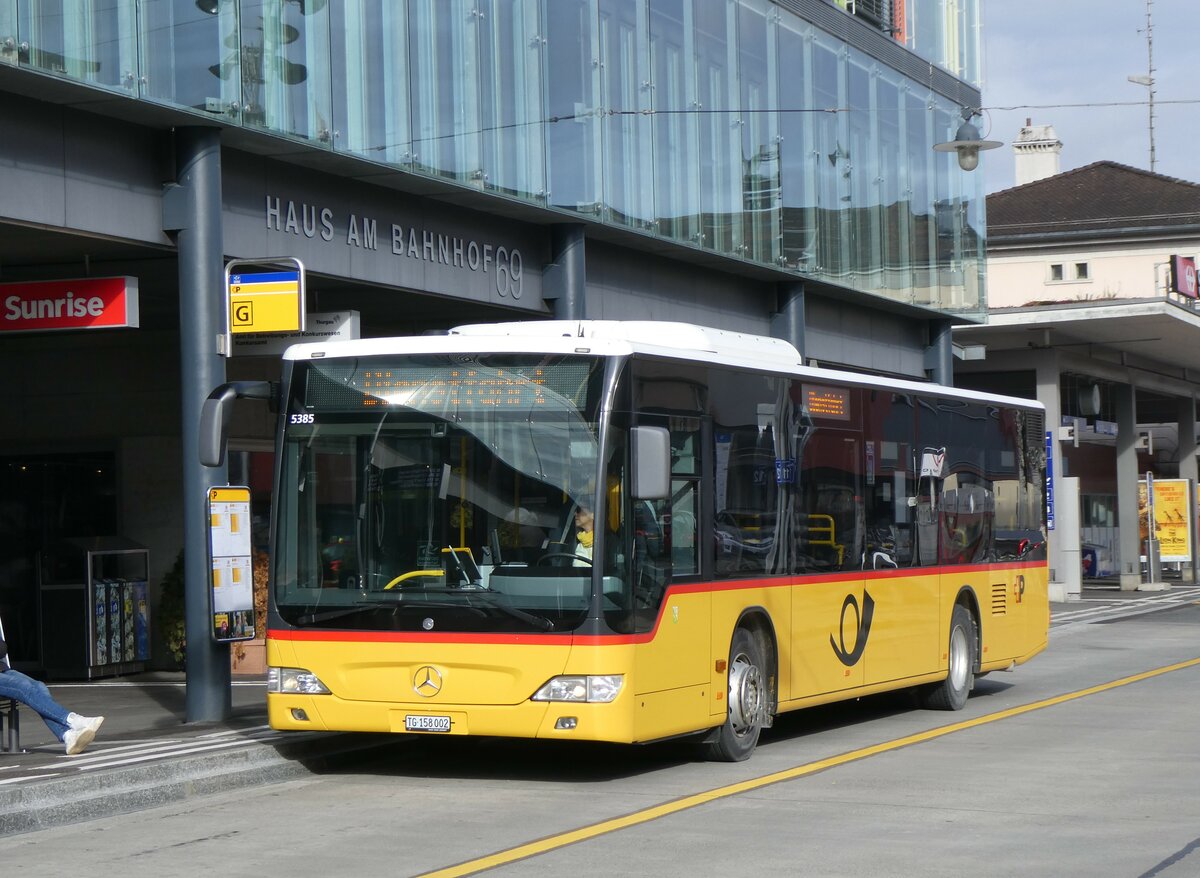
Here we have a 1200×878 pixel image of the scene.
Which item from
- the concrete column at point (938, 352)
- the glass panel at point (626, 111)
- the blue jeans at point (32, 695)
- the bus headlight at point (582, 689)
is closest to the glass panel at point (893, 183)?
the concrete column at point (938, 352)

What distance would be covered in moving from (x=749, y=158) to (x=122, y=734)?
555 inches

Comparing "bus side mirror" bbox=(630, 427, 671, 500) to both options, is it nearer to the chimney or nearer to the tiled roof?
the tiled roof

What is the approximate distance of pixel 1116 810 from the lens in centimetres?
1041

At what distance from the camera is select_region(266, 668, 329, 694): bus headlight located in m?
12.0

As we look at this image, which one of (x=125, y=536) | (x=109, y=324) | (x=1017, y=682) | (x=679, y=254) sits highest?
(x=679, y=254)

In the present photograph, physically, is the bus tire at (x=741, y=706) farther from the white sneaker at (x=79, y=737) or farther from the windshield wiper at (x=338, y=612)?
the white sneaker at (x=79, y=737)

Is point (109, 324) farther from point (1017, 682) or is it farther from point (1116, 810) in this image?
point (1017, 682)

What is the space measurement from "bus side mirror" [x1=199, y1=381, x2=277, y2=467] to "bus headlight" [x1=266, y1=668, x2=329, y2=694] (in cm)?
146

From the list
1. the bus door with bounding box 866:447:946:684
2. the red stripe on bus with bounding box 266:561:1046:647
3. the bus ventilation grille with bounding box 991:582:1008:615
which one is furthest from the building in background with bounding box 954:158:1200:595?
the red stripe on bus with bounding box 266:561:1046:647

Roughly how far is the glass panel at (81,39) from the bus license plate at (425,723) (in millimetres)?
5633

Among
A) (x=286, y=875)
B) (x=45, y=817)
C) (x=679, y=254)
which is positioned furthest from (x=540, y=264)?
(x=286, y=875)

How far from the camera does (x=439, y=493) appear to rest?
38.4ft

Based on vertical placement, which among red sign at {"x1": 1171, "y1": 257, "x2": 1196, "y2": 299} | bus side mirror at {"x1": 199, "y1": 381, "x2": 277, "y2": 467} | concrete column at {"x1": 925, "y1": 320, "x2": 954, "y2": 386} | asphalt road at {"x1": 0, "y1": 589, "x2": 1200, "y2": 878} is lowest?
asphalt road at {"x1": 0, "y1": 589, "x2": 1200, "y2": 878}

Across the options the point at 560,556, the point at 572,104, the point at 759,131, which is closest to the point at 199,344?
the point at 560,556
